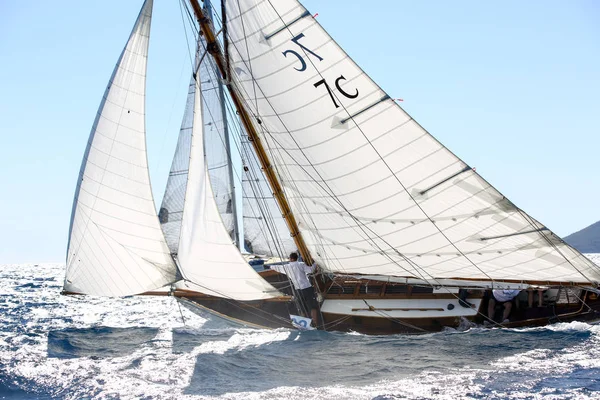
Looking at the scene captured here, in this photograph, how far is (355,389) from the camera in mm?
11547

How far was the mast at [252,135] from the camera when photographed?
1636cm

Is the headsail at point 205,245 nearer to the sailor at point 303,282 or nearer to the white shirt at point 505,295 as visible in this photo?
the sailor at point 303,282

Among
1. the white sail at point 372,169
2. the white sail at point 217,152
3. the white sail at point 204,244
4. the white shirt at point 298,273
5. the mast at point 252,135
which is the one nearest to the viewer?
the white sail at point 372,169

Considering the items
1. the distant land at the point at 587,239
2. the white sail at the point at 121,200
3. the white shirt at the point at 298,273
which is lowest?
the white shirt at the point at 298,273

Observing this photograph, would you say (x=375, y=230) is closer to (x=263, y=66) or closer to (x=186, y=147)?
(x=263, y=66)

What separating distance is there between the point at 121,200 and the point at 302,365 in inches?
249

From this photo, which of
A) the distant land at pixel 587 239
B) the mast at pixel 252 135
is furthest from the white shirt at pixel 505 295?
the distant land at pixel 587 239

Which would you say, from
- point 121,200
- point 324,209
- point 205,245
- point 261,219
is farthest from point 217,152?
point 324,209

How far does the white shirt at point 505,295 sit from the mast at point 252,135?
498 centimetres

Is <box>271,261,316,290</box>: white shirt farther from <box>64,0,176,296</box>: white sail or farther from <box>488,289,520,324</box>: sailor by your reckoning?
<box>488,289,520,324</box>: sailor

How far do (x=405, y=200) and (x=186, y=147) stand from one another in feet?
49.2

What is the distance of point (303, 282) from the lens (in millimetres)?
18094

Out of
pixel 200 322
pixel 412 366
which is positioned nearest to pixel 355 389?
pixel 412 366

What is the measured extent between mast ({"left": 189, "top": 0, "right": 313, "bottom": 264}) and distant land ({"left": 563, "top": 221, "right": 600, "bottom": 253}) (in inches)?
6681
